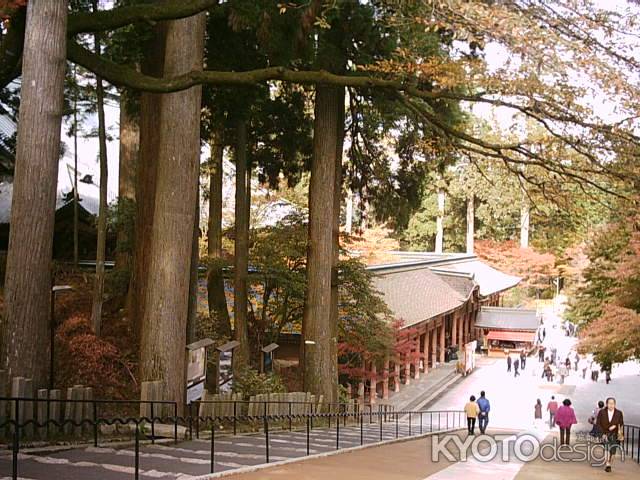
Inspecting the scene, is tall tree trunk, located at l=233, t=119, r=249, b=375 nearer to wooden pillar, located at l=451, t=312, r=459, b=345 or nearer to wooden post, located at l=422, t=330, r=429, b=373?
→ wooden post, located at l=422, t=330, r=429, b=373

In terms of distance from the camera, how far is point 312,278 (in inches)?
613

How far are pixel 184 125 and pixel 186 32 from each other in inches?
51.8

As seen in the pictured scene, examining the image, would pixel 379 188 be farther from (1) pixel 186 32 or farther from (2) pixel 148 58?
(1) pixel 186 32

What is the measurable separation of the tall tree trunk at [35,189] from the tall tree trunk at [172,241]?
1.65 metres

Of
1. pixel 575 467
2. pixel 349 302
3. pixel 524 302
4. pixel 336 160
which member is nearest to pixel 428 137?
pixel 336 160

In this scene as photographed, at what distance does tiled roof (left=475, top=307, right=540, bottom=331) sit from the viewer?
4156 centimetres

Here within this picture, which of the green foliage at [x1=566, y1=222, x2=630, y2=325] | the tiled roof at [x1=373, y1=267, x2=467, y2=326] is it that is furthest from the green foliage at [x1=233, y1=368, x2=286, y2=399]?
the tiled roof at [x1=373, y1=267, x2=467, y2=326]

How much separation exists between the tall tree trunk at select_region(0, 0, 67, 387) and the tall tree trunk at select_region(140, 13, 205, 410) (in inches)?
64.9

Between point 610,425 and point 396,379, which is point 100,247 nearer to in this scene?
point 610,425

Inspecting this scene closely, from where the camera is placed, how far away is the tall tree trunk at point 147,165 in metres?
12.6

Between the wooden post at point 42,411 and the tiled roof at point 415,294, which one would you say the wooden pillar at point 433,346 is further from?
the wooden post at point 42,411

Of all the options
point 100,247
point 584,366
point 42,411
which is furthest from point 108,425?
point 584,366

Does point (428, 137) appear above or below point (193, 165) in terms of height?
above

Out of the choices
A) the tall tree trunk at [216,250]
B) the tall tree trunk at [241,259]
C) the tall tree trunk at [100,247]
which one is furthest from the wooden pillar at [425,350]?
the tall tree trunk at [100,247]
